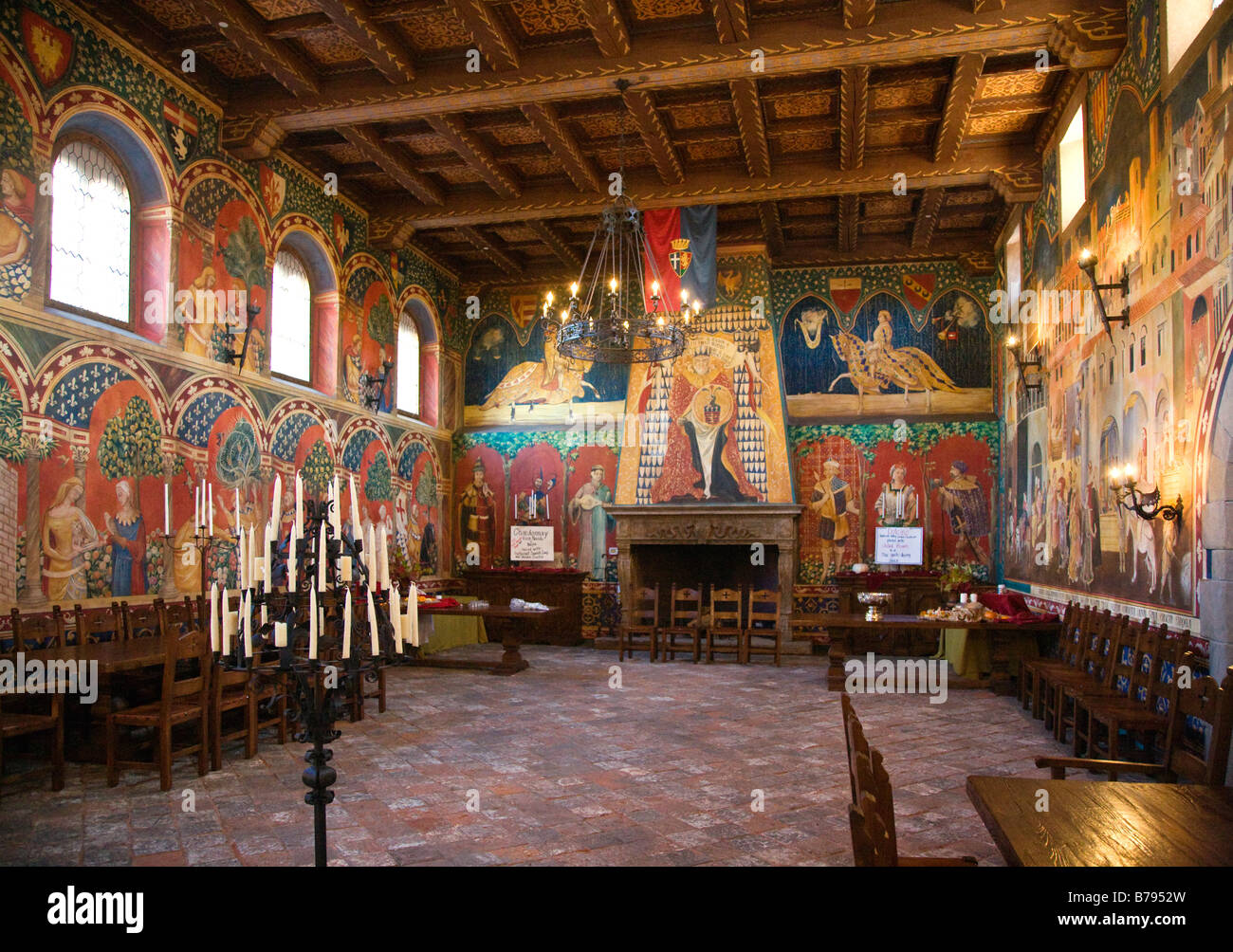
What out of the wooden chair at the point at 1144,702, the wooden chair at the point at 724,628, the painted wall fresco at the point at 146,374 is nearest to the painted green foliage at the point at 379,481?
the painted wall fresco at the point at 146,374

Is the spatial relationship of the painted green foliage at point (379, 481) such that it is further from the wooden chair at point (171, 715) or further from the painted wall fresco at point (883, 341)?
the painted wall fresco at point (883, 341)

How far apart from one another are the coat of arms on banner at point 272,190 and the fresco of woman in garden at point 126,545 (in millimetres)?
Answer: 3904

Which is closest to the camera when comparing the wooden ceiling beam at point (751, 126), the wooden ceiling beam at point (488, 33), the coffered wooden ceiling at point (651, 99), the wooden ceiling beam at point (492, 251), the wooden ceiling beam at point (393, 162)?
the wooden ceiling beam at point (488, 33)

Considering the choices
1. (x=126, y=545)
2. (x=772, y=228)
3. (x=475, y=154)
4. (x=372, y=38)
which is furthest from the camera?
(x=772, y=228)

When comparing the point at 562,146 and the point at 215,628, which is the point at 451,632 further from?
the point at 215,628

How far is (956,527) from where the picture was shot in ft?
42.3

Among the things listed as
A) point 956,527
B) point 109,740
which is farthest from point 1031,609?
point 109,740

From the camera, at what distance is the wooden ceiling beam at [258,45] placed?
289 inches

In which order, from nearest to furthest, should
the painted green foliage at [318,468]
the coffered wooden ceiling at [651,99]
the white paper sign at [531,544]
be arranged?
the coffered wooden ceiling at [651,99], the painted green foliage at [318,468], the white paper sign at [531,544]

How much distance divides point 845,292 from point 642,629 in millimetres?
6495

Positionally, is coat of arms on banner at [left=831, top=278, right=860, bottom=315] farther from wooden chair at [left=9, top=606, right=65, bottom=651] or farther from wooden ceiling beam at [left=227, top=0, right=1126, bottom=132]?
wooden chair at [left=9, top=606, right=65, bottom=651]

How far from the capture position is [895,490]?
43.2ft

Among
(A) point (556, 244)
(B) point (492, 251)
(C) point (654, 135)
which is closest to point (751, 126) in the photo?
(C) point (654, 135)
